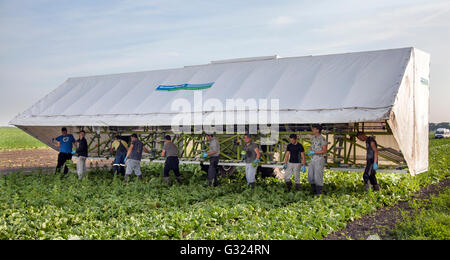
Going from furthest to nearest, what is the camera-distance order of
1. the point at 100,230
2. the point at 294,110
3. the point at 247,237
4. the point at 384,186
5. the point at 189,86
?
the point at 189,86 → the point at 384,186 → the point at 294,110 → the point at 100,230 → the point at 247,237

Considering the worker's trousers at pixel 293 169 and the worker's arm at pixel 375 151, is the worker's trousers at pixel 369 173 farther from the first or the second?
the worker's trousers at pixel 293 169

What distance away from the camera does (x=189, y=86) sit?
15750 mm

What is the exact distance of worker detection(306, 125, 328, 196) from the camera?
39.8ft

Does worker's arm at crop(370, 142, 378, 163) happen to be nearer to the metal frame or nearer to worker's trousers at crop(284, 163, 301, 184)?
the metal frame

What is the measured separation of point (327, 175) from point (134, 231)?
32.0 feet

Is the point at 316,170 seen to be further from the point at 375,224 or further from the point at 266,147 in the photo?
the point at 375,224

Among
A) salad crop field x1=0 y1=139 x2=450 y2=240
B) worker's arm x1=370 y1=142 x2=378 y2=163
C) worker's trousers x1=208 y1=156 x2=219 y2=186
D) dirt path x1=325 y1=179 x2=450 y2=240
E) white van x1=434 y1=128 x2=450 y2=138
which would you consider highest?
white van x1=434 y1=128 x2=450 y2=138

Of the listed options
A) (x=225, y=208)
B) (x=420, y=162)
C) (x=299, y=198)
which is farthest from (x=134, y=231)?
(x=420, y=162)

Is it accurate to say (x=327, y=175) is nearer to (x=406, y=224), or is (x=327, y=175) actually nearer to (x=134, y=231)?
(x=406, y=224)

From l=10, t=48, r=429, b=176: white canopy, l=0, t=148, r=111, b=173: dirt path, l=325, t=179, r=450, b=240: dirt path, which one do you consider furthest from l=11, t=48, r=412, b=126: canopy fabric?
l=0, t=148, r=111, b=173: dirt path

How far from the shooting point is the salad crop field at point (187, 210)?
313 inches

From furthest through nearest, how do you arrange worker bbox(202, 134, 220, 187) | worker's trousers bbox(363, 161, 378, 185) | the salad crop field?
1. worker bbox(202, 134, 220, 187)
2. worker's trousers bbox(363, 161, 378, 185)
3. the salad crop field

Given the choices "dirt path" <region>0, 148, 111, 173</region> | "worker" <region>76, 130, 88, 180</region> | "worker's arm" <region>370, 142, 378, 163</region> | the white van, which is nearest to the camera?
"worker's arm" <region>370, 142, 378, 163</region>
